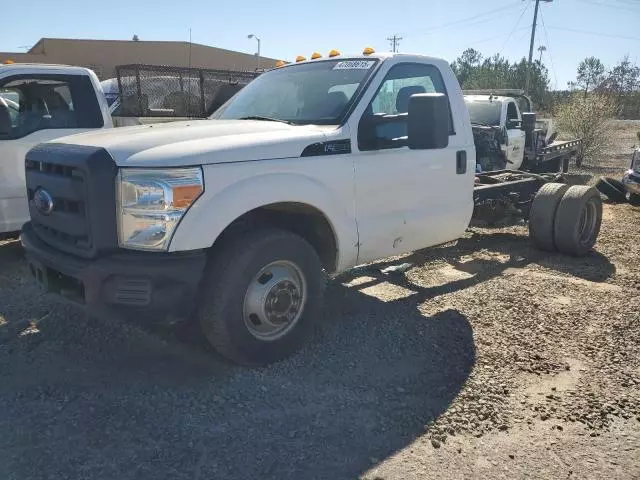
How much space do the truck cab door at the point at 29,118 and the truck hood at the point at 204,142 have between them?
2472 mm

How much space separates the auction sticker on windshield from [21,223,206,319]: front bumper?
81.6 inches

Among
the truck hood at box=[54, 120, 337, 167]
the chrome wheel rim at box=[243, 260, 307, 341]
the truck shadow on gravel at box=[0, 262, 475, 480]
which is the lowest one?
the truck shadow on gravel at box=[0, 262, 475, 480]

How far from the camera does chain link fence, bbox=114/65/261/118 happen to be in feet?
32.2

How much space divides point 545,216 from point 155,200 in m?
5.12

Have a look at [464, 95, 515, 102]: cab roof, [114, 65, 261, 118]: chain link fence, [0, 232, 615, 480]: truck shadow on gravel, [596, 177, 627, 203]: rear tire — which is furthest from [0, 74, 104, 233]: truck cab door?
[596, 177, 627, 203]: rear tire

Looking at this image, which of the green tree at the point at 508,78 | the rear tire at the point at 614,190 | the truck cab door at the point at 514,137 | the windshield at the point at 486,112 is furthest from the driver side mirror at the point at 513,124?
the green tree at the point at 508,78

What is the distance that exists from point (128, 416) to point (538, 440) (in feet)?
7.47

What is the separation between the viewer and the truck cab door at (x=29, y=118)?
5945mm

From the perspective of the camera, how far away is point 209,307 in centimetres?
354

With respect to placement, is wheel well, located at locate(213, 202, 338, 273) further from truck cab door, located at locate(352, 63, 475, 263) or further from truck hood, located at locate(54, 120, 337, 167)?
truck hood, located at locate(54, 120, 337, 167)

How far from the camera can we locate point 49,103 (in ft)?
20.7

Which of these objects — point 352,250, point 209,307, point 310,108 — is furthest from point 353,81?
point 209,307

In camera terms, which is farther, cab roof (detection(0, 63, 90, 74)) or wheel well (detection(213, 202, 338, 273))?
cab roof (detection(0, 63, 90, 74))

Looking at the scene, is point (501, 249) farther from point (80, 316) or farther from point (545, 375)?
point (80, 316)
